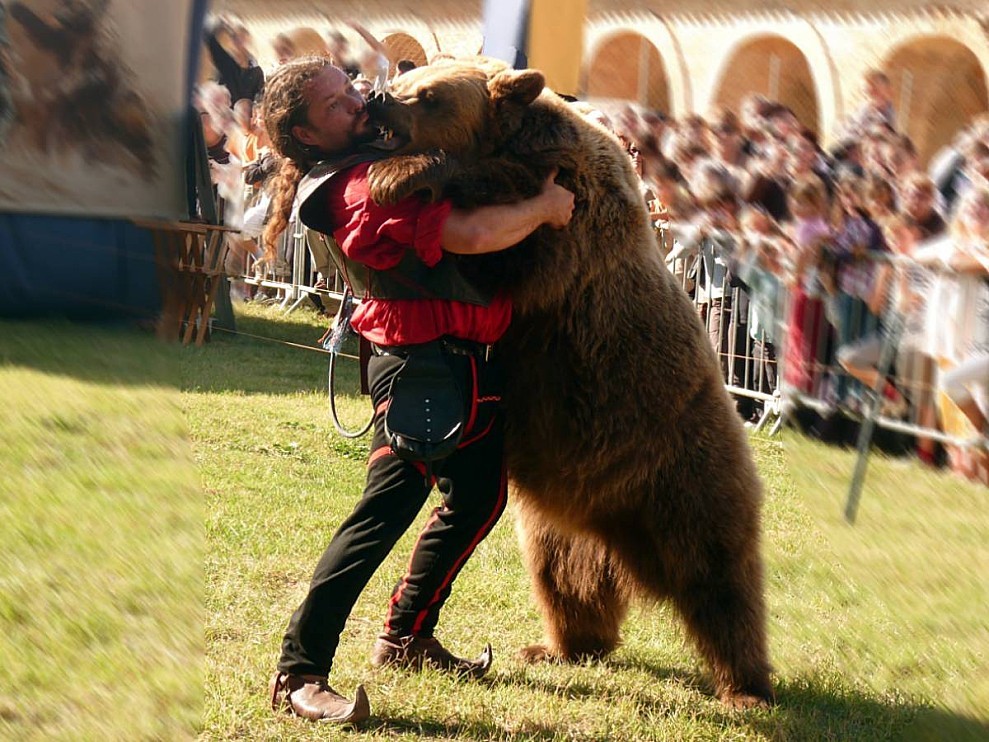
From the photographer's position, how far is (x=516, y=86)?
227 centimetres

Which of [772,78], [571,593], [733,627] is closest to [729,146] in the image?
[772,78]

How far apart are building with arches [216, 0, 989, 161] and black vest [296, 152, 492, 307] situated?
0.44 m

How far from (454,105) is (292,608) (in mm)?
1586

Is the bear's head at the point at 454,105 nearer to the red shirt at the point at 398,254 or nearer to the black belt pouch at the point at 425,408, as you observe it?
the red shirt at the point at 398,254

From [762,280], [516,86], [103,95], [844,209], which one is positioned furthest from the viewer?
[762,280]

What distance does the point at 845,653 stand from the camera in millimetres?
3072

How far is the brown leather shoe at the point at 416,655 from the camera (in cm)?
273

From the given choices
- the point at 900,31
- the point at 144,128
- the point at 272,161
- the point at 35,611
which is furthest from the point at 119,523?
the point at 900,31

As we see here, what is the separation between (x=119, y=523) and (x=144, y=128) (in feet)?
4.69

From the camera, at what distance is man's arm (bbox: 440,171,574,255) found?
2.19 m

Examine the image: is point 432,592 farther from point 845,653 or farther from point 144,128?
point 144,128

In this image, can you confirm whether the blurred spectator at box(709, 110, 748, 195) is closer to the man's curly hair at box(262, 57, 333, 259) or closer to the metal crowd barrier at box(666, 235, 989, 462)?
the metal crowd barrier at box(666, 235, 989, 462)

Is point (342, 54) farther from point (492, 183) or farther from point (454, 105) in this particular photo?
point (492, 183)

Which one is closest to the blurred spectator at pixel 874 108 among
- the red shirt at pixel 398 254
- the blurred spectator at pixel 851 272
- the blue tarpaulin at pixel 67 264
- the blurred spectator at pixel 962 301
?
the blurred spectator at pixel 962 301
